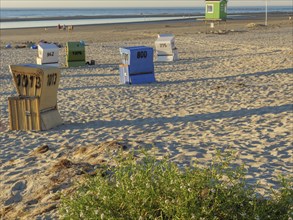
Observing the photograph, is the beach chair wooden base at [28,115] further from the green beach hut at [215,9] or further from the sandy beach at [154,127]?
the green beach hut at [215,9]

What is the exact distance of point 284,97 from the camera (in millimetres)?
11492

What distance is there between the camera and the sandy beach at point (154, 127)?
20.1 ft

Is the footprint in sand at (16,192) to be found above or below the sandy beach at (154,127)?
below

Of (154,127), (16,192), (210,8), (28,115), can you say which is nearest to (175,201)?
(16,192)

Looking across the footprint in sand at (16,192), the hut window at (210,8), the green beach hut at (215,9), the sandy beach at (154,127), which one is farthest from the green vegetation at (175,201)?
the hut window at (210,8)

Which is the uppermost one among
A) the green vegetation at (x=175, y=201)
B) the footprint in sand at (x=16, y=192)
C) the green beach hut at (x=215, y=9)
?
the green beach hut at (x=215, y=9)

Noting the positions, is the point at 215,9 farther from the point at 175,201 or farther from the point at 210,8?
the point at 175,201

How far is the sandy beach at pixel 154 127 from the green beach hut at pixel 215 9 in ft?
97.6

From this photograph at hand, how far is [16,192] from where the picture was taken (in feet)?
19.5

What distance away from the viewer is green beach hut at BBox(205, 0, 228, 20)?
46062 mm

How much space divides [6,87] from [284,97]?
854 cm

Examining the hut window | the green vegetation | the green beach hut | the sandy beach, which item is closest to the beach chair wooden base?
the sandy beach

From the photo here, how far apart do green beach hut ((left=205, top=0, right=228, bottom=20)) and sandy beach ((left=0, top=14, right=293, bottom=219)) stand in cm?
2975

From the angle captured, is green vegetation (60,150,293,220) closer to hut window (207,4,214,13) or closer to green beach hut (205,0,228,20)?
green beach hut (205,0,228,20)
